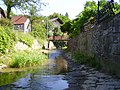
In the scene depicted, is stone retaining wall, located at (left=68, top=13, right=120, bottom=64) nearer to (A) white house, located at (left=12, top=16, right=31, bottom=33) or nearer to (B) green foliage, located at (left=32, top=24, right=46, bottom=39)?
(B) green foliage, located at (left=32, top=24, right=46, bottom=39)

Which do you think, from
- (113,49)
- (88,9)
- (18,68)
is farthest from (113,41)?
(88,9)

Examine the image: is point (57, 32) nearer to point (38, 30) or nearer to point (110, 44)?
point (38, 30)

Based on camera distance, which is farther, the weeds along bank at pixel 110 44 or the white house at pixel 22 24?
the white house at pixel 22 24

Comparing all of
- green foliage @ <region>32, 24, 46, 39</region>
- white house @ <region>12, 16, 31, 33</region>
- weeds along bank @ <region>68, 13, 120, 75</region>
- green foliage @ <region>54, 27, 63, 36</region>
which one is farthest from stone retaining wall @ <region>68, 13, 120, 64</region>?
green foliage @ <region>54, 27, 63, 36</region>

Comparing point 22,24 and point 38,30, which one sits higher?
point 22,24

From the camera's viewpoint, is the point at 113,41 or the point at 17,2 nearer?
the point at 113,41

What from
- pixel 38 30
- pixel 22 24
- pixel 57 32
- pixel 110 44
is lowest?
pixel 110 44

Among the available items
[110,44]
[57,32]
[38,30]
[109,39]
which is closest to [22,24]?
[38,30]

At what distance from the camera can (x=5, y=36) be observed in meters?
18.7

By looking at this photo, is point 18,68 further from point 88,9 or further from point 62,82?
point 88,9

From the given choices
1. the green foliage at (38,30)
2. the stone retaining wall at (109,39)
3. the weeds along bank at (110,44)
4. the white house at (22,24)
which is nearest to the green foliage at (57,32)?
the white house at (22,24)

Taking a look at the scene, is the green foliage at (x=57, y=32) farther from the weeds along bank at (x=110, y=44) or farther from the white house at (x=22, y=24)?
the weeds along bank at (x=110, y=44)

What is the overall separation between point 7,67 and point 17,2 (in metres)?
20.1

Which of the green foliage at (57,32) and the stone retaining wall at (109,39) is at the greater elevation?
the green foliage at (57,32)
